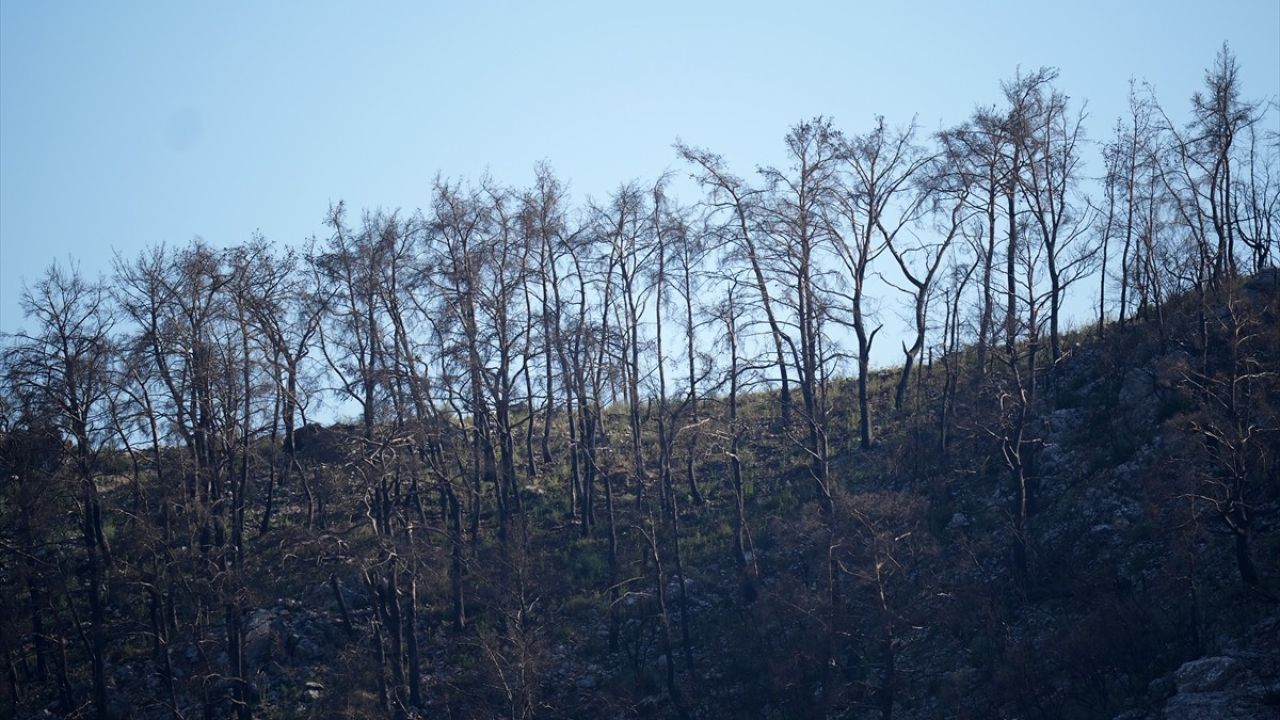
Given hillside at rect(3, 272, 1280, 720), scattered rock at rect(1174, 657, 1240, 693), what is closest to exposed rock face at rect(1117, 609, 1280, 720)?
scattered rock at rect(1174, 657, 1240, 693)

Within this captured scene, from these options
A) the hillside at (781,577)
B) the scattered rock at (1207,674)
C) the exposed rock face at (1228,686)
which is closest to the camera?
the exposed rock face at (1228,686)

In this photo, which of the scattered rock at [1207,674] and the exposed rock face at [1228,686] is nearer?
the exposed rock face at [1228,686]

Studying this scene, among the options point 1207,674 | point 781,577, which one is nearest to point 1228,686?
point 1207,674

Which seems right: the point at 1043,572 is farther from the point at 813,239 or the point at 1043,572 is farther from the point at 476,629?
the point at 476,629

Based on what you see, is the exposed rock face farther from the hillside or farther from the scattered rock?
the hillside

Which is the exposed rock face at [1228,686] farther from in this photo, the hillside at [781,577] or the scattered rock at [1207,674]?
the hillside at [781,577]

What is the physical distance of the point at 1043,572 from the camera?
34656mm

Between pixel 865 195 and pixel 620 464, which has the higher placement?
pixel 865 195

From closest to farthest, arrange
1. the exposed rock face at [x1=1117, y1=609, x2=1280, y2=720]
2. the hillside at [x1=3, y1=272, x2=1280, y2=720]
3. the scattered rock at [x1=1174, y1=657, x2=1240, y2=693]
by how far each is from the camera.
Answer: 1. the exposed rock face at [x1=1117, y1=609, x2=1280, y2=720]
2. the scattered rock at [x1=1174, y1=657, x2=1240, y2=693]
3. the hillside at [x1=3, y1=272, x2=1280, y2=720]

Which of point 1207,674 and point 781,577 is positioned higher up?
point 781,577

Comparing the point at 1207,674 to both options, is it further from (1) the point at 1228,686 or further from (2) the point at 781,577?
(2) the point at 781,577

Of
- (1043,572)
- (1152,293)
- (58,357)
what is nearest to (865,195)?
(1152,293)

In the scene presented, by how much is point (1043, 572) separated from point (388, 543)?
1722cm

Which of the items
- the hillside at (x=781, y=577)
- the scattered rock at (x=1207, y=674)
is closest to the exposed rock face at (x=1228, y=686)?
the scattered rock at (x=1207, y=674)
